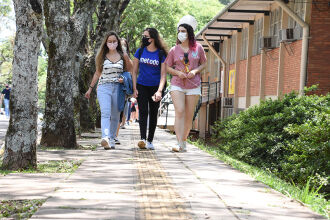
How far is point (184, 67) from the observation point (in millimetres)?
9211

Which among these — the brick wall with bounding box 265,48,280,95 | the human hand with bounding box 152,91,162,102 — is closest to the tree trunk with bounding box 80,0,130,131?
the brick wall with bounding box 265,48,280,95

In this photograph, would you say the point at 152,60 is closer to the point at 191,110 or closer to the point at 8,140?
the point at 191,110

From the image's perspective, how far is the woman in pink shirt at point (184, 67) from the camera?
9180 millimetres

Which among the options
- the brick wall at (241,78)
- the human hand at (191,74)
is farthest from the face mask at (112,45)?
the brick wall at (241,78)

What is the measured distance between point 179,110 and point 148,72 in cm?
85

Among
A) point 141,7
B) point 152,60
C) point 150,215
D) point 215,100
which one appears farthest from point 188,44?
point 141,7

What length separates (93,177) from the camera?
580 cm

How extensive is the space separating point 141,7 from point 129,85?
2665 cm

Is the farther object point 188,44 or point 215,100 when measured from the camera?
point 215,100

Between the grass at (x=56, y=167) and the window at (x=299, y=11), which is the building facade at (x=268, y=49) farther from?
the grass at (x=56, y=167)

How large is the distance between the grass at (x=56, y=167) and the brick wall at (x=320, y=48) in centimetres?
1005

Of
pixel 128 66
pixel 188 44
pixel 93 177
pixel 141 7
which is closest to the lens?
pixel 93 177

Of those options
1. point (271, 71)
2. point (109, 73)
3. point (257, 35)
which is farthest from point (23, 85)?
point (257, 35)

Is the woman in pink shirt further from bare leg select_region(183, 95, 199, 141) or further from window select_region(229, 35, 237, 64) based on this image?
window select_region(229, 35, 237, 64)
